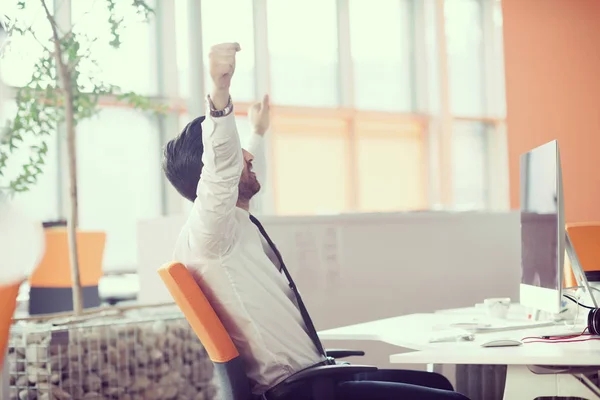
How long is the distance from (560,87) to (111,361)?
386 centimetres

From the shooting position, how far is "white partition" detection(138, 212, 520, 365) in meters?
3.59

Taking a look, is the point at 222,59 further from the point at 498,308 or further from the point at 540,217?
the point at 498,308

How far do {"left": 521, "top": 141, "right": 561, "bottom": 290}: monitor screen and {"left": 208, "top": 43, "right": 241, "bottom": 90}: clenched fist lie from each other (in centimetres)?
87

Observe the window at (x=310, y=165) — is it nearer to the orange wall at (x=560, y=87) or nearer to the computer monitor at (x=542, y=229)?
the orange wall at (x=560, y=87)

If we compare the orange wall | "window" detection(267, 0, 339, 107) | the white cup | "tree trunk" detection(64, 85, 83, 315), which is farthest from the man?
"window" detection(267, 0, 339, 107)

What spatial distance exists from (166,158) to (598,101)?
398 centimetres

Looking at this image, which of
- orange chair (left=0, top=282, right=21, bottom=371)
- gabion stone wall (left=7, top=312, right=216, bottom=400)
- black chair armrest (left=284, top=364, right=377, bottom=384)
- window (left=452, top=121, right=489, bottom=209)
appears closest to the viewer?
orange chair (left=0, top=282, right=21, bottom=371)

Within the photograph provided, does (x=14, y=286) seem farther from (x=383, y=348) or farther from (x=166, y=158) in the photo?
(x=383, y=348)

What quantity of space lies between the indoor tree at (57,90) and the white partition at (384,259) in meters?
0.67

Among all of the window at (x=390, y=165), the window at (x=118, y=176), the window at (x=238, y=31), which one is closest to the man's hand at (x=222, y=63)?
the window at (x=118, y=176)

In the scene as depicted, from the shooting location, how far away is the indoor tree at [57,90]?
277cm

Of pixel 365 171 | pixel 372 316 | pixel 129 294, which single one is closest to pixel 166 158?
pixel 372 316

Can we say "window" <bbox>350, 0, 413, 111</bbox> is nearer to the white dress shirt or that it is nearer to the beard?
the beard

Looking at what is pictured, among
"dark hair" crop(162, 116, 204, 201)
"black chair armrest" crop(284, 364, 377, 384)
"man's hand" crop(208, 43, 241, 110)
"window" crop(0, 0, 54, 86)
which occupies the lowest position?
"black chair armrest" crop(284, 364, 377, 384)
